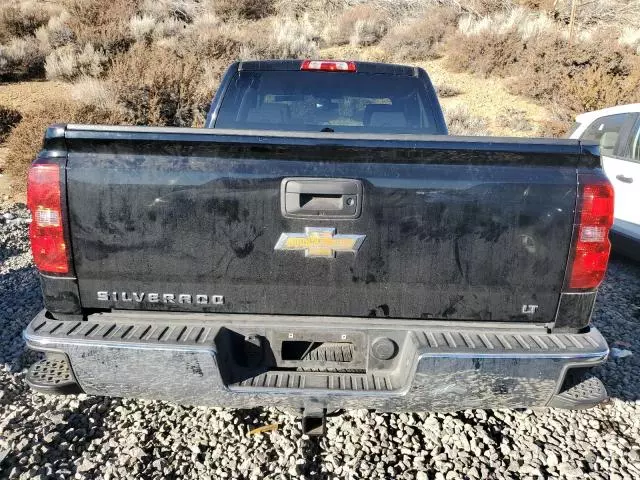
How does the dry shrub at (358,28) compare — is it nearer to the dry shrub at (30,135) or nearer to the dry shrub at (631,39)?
the dry shrub at (631,39)

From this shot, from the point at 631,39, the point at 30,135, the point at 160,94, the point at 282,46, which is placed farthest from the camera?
the point at 282,46

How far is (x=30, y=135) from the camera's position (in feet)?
27.8

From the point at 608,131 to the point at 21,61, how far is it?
16487 mm

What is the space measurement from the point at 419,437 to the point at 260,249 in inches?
59.5

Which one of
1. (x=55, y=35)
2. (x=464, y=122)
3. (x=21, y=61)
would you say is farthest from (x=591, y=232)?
(x=55, y=35)

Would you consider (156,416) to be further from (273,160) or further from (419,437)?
(273,160)

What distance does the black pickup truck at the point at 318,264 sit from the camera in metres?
2.16

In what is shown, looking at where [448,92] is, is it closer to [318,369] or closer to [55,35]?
[55,35]

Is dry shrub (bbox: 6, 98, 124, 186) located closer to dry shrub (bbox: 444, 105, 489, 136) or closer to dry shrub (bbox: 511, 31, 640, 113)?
dry shrub (bbox: 444, 105, 489, 136)

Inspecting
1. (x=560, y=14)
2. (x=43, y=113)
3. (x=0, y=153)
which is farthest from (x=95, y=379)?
(x=560, y=14)

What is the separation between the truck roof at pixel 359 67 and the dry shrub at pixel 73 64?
12502 millimetres

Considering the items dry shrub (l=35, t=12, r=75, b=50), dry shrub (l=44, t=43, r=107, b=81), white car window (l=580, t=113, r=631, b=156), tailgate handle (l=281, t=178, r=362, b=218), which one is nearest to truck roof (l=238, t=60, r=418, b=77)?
tailgate handle (l=281, t=178, r=362, b=218)

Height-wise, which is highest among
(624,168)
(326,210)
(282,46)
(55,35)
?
(326,210)

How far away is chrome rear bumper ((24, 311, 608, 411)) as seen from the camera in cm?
214
